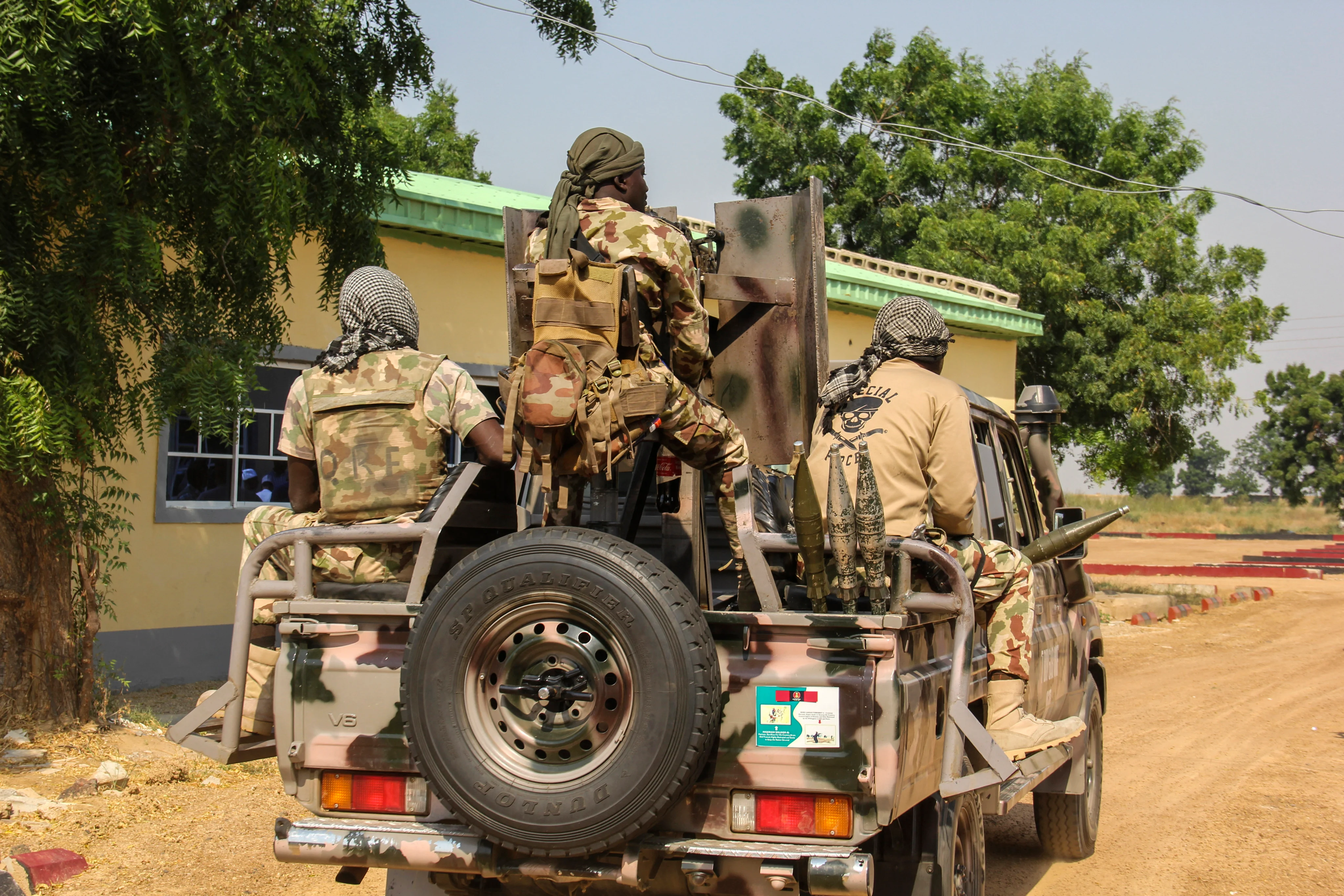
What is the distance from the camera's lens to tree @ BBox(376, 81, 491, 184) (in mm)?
23891

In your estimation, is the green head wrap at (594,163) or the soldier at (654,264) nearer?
the soldier at (654,264)

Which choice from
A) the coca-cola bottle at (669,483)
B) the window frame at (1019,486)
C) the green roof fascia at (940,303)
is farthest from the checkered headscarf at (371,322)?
the green roof fascia at (940,303)

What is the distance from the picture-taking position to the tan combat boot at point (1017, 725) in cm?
400

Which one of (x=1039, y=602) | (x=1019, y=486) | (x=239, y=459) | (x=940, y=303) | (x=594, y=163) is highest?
(x=940, y=303)

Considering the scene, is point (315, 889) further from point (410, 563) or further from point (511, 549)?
point (511, 549)

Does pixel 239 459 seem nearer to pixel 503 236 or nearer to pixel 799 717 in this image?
pixel 503 236

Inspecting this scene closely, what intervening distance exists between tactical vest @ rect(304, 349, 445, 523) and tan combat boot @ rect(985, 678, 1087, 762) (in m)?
2.12

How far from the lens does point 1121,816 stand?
6.50m

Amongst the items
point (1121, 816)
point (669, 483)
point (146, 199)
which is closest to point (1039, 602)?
point (669, 483)

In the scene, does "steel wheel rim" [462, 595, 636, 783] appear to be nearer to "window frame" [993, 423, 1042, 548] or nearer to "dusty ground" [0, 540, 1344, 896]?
"dusty ground" [0, 540, 1344, 896]

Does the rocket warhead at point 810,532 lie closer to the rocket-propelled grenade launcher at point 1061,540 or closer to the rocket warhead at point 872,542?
the rocket warhead at point 872,542

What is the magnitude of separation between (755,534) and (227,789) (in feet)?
14.2

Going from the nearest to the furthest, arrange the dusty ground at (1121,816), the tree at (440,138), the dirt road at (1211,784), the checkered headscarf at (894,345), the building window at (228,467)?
the checkered headscarf at (894,345) < the dusty ground at (1121,816) < the dirt road at (1211,784) < the building window at (228,467) < the tree at (440,138)

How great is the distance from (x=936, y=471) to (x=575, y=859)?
72.1 inches
